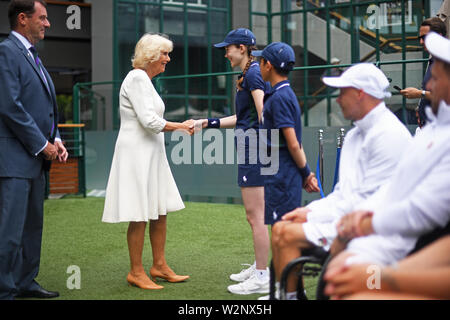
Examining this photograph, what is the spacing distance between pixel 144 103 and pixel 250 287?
154 cm

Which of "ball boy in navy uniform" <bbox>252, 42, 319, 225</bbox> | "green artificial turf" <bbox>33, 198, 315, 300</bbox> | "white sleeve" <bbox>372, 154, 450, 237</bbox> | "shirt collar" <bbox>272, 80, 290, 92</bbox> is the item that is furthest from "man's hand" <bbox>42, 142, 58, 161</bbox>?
"white sleeve" <bbox>372, 154, 450, 237</bbox>

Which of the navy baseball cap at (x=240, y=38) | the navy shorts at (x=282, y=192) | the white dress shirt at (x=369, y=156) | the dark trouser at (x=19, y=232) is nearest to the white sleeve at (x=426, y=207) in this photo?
the white dress shirt at (x=369, y=156)

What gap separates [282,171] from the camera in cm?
367

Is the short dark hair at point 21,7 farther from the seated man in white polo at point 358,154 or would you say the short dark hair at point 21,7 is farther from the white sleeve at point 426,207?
the white sleeve at point 426,207

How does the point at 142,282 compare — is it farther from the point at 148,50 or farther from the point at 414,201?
the point at 414,201

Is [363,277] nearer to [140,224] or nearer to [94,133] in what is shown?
[140,224]

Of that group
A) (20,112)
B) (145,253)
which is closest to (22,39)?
(20,112)

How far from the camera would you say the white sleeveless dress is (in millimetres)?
4340

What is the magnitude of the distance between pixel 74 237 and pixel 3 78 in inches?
138

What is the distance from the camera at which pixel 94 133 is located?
1184cm

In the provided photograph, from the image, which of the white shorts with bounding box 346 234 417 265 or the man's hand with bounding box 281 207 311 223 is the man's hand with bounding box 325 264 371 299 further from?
the man's hand with bounding box 281 207 311 223

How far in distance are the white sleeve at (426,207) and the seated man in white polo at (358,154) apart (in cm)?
68

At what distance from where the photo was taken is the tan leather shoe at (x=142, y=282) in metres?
4.41
